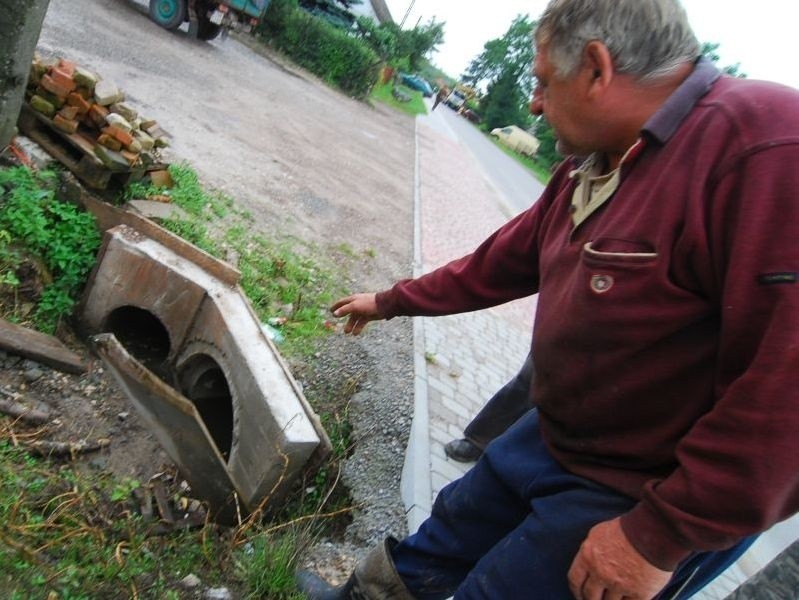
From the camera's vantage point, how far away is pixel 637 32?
4.62ft

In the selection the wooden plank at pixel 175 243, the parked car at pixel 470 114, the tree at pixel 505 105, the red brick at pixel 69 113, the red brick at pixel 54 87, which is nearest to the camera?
the wooden plank at pixel 175 243

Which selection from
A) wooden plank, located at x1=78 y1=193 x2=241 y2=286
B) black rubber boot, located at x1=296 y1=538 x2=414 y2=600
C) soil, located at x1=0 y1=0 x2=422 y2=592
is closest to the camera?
black rubber boot, located at x1=296 y1=538 x2=414 y2=600

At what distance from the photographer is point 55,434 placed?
3344mm

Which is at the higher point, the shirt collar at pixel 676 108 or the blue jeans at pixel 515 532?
the shirt collar at pixel 676 108

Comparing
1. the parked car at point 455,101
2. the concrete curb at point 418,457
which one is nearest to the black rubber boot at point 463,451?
the concrete curb at point 418,457

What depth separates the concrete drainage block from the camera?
10.3 ft

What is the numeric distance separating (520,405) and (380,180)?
8.27 meters

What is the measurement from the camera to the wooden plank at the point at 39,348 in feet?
11.5

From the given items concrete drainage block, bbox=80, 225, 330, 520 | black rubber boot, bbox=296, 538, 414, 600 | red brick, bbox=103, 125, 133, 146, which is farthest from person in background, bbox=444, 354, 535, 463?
red brick, bbox=103, 125, 133, 146

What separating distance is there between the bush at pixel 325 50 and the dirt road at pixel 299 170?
7.61 meters

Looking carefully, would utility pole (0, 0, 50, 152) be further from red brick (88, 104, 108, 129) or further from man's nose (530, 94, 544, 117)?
man's nose (530, 94, 544, 117)

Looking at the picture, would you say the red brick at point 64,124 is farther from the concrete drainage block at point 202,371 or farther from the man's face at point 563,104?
the man's face at point 563,104

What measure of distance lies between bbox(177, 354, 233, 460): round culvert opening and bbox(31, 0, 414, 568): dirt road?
55 cm

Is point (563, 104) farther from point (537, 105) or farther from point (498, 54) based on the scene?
point (498, 54)
